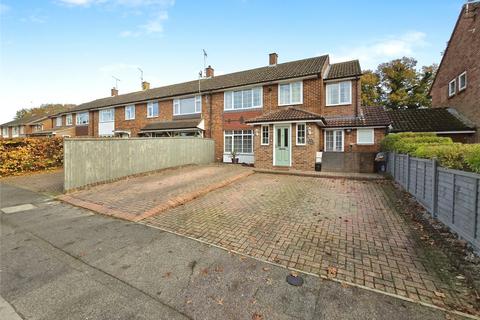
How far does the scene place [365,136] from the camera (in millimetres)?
13648

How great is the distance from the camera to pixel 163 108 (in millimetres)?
20453

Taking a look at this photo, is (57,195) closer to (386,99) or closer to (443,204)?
(443,204)

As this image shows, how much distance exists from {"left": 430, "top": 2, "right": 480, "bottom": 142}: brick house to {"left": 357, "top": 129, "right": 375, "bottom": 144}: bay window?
5887 millimetres

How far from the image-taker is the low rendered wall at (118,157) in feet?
27.8

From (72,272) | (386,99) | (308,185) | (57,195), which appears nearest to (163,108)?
(57,195)

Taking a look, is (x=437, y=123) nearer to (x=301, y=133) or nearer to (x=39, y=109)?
(x=301, y=133)

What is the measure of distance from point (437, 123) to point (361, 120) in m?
5.91

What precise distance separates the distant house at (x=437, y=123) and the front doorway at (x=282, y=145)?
322 inches

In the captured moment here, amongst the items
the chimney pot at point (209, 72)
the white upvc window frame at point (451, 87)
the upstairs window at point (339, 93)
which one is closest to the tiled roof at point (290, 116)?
the upstairs window at point (339, 93)

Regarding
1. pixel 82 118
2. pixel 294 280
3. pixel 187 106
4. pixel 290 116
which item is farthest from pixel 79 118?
pixel 294 280

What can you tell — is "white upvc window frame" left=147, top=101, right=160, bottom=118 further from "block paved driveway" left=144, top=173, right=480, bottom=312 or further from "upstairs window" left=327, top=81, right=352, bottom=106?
"block paved driveway" left=144, top=173, right=480, bottom=312

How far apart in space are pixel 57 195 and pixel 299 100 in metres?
13.8

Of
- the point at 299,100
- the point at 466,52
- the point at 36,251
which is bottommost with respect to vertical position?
the point at 36,251

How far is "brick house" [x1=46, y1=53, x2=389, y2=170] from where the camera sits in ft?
43.4
